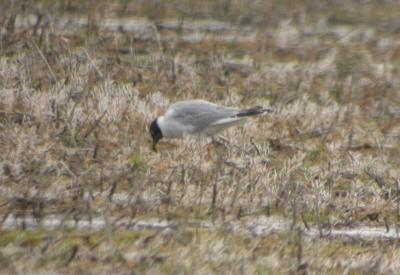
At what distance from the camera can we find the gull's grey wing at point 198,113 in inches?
378

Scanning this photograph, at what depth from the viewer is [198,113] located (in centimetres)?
982

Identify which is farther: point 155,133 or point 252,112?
point 252,112

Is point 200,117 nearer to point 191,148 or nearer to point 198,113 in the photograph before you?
point 198,113

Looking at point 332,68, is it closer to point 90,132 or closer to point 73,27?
point 73,27

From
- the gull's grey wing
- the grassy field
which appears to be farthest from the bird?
the grassy field

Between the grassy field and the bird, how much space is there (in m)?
0.17

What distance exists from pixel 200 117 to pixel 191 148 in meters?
0.85

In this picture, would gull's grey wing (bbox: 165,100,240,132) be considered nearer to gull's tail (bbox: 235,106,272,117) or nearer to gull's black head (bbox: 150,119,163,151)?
gull's tail (bbox: 235,106,272,117)

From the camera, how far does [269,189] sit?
7.59 meters

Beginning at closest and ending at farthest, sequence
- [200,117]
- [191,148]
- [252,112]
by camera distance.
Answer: [191,148] < [252,112] < [200,117]

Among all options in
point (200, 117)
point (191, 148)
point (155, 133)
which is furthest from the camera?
point (200, 117)

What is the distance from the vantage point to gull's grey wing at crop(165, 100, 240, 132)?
31.5 ft

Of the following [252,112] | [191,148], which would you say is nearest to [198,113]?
[252,112]

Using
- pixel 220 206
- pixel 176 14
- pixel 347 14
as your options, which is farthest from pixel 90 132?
pixel 347 14
